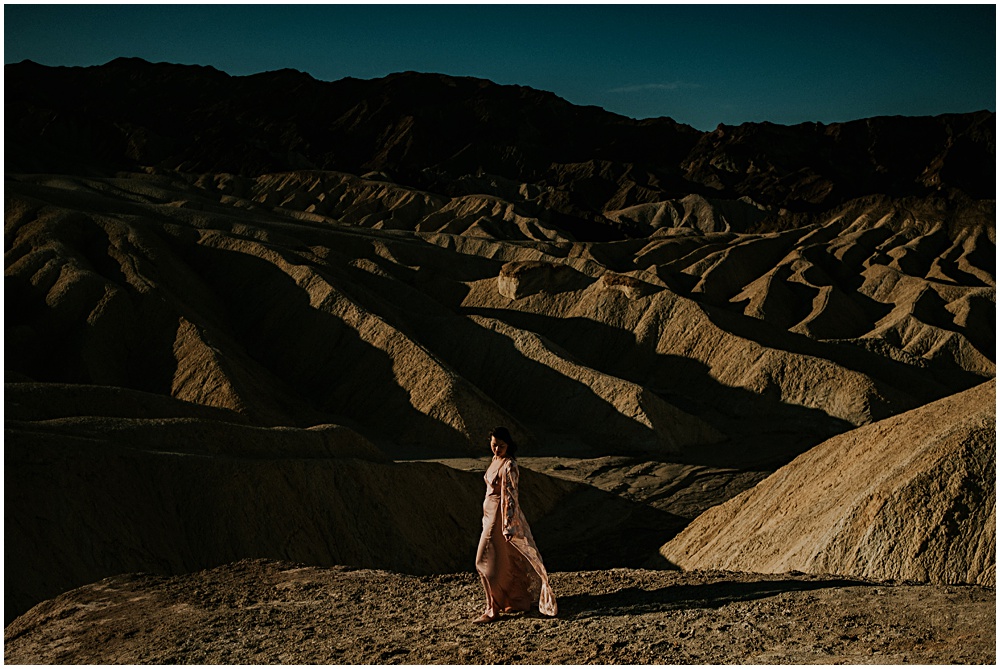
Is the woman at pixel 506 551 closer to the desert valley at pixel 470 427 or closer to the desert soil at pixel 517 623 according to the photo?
the desert soil at pixel 517 623

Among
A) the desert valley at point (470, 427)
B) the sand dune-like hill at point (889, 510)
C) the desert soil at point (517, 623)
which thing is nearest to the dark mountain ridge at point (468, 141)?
the desert valley at point (470, 427)

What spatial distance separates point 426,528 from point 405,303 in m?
29.9

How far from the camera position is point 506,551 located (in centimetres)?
965

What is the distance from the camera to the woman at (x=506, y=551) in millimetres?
9594

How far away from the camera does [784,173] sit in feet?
456

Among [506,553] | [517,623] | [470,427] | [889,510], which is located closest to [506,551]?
[506,553]

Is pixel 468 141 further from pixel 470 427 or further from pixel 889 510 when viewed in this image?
pixel 889 510

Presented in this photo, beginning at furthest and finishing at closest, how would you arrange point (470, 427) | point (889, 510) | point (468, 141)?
point (468, 141)
point (470, 427)
point (889, 510)

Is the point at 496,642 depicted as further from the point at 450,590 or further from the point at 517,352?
the point at 517,352

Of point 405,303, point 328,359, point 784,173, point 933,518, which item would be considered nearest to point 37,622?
point 933,518

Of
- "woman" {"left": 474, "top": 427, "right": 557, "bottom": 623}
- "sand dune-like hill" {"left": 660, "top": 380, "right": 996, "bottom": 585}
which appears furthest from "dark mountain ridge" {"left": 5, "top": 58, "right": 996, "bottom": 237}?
"woman" {"left": 474, "top": 427, "right": 557, "bottom": 623}

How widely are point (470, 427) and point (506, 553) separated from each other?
89.2 feet

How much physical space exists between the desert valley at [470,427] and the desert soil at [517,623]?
0.18ft

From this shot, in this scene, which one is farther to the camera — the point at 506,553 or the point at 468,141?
the point at 468,141
